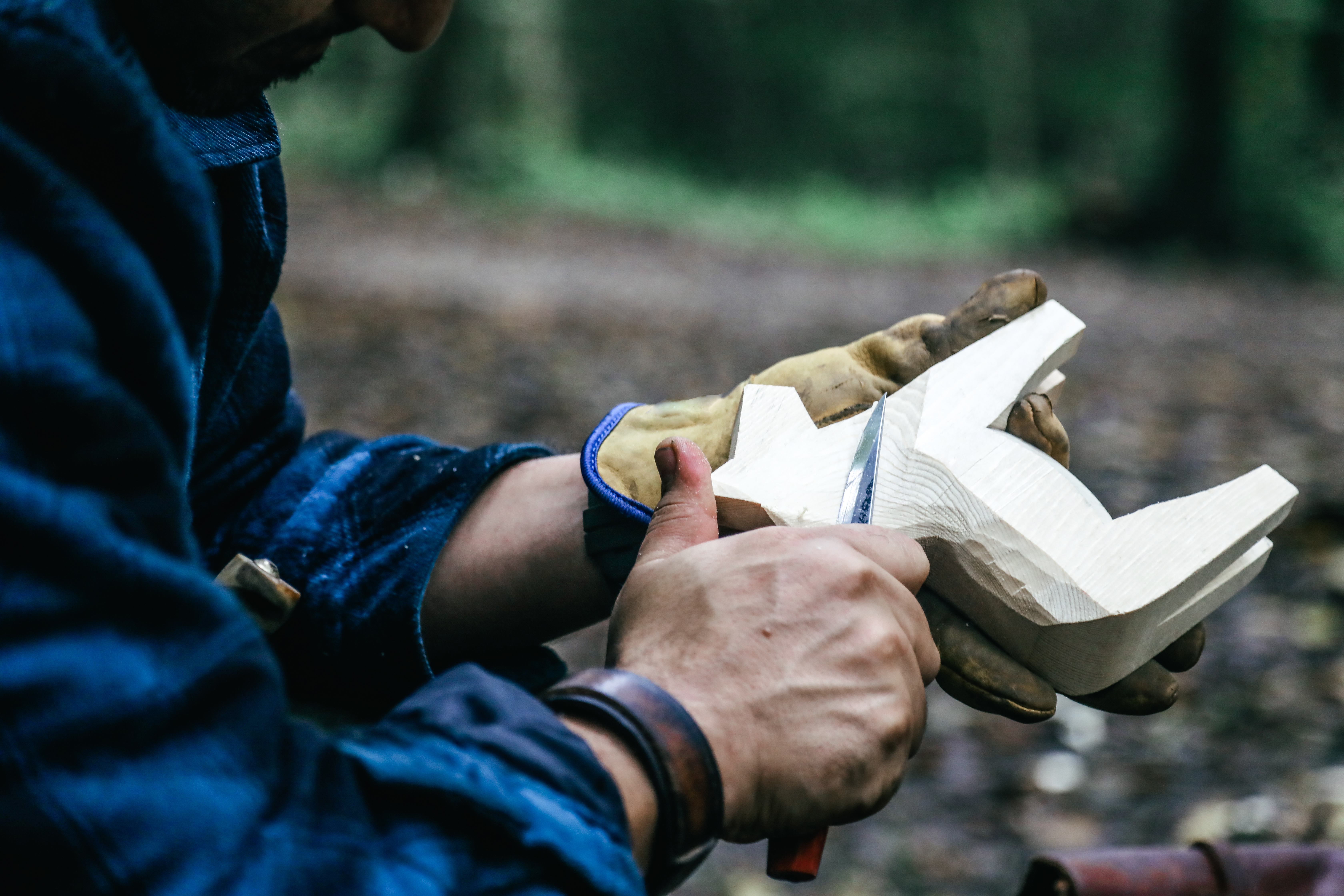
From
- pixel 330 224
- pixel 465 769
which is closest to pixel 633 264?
pixel 330 224

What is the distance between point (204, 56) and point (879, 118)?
18155 mm

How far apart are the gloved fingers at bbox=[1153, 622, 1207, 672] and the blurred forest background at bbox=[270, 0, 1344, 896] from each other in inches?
49.6

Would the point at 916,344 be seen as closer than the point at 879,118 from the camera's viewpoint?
Yes

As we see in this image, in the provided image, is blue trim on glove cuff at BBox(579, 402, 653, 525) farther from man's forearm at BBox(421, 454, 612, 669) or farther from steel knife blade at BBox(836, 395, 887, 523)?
steel knife blade at BBox(836, 395, 887, 523)

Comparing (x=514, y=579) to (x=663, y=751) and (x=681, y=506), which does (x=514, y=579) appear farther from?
(x=663, y=751)

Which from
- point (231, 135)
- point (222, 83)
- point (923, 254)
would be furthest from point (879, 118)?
point (222, 83)

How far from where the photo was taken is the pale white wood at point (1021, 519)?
1034 millimetres

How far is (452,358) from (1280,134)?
860 centimetres

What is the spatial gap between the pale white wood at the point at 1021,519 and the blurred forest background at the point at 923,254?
1379mm

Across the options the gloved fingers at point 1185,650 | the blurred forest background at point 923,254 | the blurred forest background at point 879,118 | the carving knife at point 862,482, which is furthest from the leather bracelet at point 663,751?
the blurred forest background at point 879,118

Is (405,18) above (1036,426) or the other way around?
above

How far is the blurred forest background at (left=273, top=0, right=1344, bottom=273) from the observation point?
9508 mm

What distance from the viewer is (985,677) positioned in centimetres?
107

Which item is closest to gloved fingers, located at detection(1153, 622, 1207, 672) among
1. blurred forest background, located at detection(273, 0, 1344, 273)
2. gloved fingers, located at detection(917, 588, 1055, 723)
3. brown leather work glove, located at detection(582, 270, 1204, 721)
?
brown leather work glove, located at detection(582, 270, 1204, 721)
